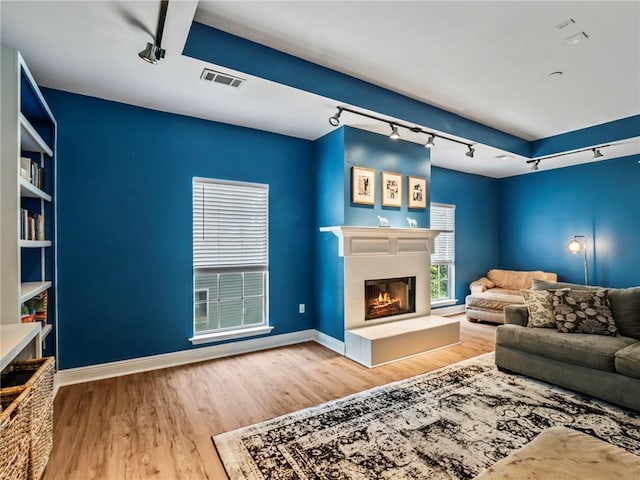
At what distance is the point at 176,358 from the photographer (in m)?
3.61

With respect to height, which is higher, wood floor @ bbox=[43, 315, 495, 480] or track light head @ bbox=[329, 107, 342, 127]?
track light head @ bbox=[329, 107, 342, 127]

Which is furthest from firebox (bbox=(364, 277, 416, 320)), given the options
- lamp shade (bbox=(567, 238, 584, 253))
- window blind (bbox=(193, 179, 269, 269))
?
lamp shade (bbox=(567, 238, 584, 253))

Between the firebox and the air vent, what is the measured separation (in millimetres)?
2659

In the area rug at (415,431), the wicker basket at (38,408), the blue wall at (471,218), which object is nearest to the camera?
the wicker basket at (38,408)

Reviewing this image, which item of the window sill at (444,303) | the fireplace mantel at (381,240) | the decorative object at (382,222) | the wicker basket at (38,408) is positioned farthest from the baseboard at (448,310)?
the wicker basket at (38,408)

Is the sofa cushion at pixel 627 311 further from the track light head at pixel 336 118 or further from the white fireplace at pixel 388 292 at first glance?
the track light head at pixel 336 118

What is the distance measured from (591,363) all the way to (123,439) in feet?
11.9

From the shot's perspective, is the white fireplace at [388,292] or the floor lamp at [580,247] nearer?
the white fireplace at [388,292]

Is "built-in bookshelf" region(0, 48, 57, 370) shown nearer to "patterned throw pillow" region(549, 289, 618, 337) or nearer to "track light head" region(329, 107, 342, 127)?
"track light head" region(329, 107, 342, 127)

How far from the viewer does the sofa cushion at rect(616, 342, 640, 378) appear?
245 cm

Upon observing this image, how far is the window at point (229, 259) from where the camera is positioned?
3840 millimetres

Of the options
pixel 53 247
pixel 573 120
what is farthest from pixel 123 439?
pixel 573 120

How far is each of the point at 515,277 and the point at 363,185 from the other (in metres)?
3.90

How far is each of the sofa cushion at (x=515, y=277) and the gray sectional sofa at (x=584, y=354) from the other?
2.73 meters
